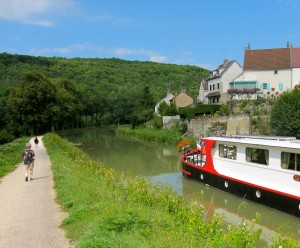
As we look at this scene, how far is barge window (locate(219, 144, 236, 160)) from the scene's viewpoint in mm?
16203

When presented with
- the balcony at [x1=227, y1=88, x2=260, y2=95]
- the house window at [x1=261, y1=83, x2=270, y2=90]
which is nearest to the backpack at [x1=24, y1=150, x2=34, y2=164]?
the balcony at [x1=227, y1=88, x2=260, y2=95]

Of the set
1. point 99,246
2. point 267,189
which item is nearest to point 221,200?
point 267,189

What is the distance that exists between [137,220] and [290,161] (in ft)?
26.1

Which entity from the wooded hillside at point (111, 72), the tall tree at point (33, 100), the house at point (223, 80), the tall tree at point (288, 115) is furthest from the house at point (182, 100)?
the tall tree at point (288, 115)

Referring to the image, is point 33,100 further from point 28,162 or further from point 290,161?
point 290,161

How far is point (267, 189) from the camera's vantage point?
13.5 m

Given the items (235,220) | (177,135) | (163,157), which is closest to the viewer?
(235,220)

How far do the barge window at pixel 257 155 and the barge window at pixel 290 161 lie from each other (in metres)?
0.83

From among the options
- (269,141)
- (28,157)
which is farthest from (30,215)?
(269,141)

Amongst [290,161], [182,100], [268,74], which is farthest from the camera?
[182,100]

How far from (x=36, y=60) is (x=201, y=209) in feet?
337

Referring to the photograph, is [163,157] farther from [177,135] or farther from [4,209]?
[4,209]

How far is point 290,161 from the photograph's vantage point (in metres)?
13.1

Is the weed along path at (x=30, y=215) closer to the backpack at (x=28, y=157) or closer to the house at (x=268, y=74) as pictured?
the backpack at (x=28, y=157)
